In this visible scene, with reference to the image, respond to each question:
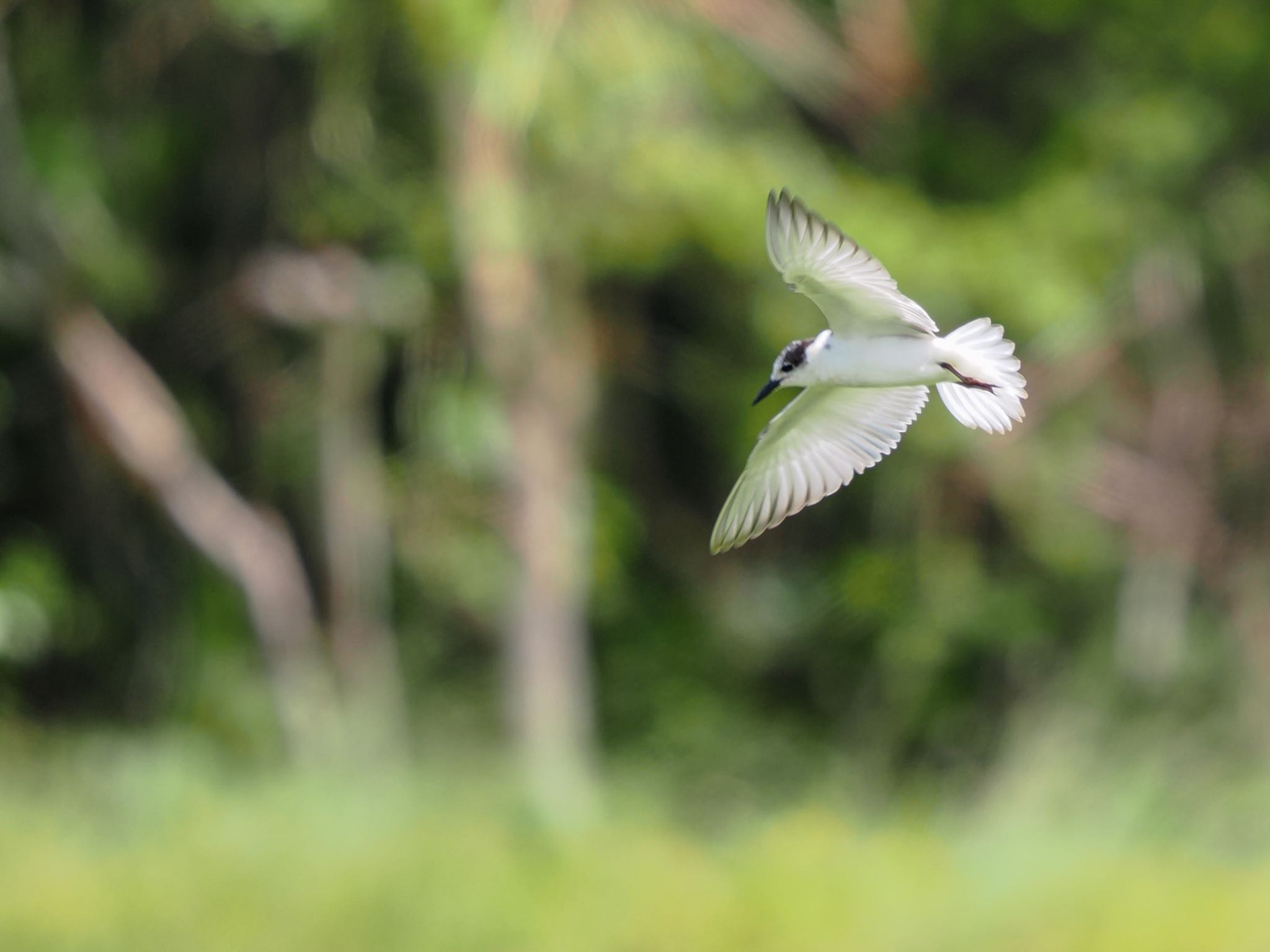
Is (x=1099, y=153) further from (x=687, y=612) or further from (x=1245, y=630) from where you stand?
(x=687, y=612)

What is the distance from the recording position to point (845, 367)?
204 centimetres

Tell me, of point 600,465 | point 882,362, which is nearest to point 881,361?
point 882,362

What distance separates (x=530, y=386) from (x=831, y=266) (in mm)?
4920

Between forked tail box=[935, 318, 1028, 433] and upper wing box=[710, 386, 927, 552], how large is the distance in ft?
0.66

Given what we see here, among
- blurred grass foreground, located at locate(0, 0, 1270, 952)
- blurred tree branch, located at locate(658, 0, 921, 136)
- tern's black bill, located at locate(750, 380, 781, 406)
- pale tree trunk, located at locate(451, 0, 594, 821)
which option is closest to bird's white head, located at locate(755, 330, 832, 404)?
tern's black bill, located at locate(750, 380, 781, 406)

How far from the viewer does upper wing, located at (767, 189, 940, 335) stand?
1913 millimetres

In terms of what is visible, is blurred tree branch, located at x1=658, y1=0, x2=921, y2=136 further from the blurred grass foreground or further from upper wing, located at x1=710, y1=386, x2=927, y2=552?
upper wing, located at x1=710, y1=386, x2=927, y2=552

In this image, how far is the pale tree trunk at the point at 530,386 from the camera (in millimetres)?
6074

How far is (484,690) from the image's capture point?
8.35 metres

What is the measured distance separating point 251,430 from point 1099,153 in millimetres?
4045

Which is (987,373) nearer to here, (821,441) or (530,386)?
(821,441)

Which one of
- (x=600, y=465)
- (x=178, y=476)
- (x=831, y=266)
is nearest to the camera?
(x=831, y=266)

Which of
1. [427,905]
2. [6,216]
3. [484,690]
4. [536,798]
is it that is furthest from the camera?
[484,690]

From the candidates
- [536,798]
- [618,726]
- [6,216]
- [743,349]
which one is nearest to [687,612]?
[618,726]
